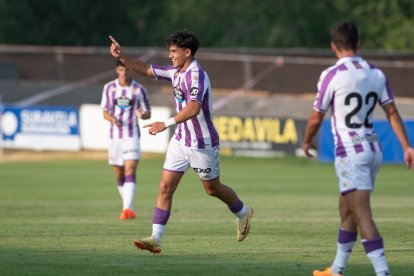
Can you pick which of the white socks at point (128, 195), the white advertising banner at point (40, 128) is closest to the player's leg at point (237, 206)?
the white socks at point (128, 195)

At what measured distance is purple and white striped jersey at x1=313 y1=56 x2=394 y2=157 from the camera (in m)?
9.02

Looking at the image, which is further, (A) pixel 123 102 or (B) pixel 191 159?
(A) pixel 123 102

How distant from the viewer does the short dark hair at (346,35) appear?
29.5 feet

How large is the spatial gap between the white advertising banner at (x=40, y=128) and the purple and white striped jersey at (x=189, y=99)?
2443 centimetres

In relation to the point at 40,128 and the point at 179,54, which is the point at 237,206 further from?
the point at 40,128

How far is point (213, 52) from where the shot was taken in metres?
42.3

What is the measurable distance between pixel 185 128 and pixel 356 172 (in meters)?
3.43

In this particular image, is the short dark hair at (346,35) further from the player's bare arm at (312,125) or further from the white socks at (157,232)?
the white socks at (157,232)

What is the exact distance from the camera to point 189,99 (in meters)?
11.6

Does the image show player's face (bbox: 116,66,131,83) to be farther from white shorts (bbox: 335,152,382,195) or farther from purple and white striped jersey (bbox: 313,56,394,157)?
white shorts (bbox: 335,152,382,195)

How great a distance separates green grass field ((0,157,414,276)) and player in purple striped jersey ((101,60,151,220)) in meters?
0.95

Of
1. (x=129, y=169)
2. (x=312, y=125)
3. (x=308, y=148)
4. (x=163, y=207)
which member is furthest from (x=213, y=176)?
(x=129, y=169)

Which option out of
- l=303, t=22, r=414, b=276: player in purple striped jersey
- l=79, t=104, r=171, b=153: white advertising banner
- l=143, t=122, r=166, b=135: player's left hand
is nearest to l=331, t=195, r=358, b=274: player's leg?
l=303, t=22, r=414, b=276: player in purple striped jersey

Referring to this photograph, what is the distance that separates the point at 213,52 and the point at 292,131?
9.94 meters
